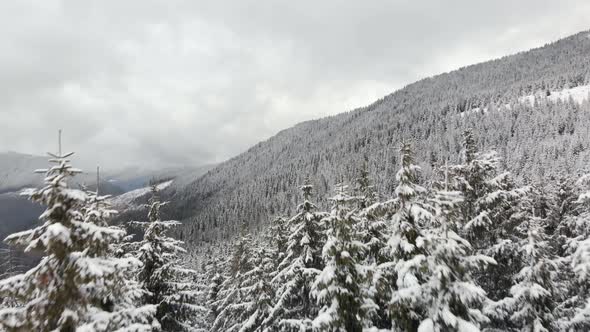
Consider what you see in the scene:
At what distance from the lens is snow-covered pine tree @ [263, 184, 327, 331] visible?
58.7 ft

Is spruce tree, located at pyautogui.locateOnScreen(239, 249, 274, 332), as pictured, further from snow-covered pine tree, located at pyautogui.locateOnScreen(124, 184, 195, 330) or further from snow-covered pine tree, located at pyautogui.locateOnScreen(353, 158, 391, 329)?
snow-covered pine tree, located at pyautogui.locateOnScreen(353, 158, 391, 329)

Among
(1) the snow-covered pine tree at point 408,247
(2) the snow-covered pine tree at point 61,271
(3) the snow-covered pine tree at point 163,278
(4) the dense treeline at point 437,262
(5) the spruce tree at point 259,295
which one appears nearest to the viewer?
(2) the snow-covered pine tree at point 61,271

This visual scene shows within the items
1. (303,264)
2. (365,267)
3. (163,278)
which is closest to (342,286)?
(365,267)

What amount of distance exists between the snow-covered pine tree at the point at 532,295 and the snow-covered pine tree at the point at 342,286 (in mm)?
5576

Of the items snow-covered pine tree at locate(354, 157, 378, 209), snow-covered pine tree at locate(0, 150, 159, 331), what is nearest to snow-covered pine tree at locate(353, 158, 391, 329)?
snow-covered pine tree at locate(354, 157, 378, 209)

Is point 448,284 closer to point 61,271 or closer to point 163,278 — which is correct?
point 61,271

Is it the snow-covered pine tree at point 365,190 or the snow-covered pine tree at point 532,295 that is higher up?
the snow-covered pine tree at point 365,190

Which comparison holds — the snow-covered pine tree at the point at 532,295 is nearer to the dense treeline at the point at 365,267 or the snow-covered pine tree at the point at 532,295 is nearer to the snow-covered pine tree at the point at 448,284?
the dense treeline at the point at 365,267

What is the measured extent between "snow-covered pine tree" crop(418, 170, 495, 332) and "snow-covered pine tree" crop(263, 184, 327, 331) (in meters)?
6.50

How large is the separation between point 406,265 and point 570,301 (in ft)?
32.3

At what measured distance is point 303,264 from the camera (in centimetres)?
1802

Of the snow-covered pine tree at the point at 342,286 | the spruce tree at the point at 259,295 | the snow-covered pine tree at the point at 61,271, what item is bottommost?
the spruce tree at the point at 259,295

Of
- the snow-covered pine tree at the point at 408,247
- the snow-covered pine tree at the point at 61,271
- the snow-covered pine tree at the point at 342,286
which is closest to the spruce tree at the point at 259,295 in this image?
the snow-covered pine tree at the point at 342,286

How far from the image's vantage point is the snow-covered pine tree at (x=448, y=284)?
433 inches
